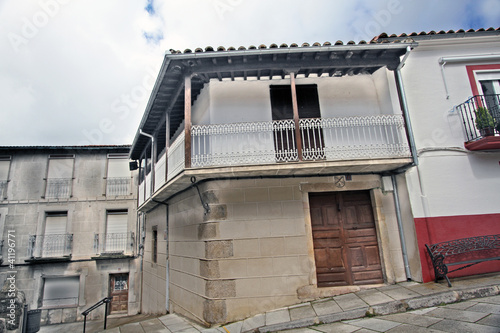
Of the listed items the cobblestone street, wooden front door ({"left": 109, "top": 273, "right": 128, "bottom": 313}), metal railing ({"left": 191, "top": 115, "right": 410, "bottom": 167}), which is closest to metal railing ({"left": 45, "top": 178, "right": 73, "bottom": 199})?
wooden front door ({"left": 109, "top": 273, "right": 128, "bottom": 313})

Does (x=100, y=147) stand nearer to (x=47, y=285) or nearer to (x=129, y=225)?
(x=129, y=225)

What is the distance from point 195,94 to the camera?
23.7 ft

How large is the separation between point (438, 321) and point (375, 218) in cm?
223

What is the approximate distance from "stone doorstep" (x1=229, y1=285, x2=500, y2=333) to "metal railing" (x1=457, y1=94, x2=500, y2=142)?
10.2 feet

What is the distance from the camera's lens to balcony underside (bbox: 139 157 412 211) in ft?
17.2

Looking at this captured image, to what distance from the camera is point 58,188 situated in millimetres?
13164

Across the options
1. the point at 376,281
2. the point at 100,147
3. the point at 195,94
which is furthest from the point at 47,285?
the point at 376,281

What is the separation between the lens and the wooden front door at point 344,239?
5.73 m

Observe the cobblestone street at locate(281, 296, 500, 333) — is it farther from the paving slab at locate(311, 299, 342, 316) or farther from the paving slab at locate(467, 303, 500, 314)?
the paving slab at locate(311, 299, 342, 316)

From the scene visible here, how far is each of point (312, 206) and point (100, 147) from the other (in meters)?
11.8

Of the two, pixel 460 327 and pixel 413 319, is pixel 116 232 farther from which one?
pixel 460 327

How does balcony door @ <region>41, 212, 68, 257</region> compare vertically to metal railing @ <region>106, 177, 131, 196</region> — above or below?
below

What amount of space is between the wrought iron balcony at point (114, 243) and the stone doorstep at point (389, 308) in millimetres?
9812

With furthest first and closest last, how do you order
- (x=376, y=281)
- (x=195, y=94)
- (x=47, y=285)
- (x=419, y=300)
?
(x=47, y=285)
(x=195, y=94)
(x=376, y=281)
(x=419, y=300)
